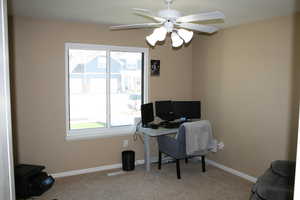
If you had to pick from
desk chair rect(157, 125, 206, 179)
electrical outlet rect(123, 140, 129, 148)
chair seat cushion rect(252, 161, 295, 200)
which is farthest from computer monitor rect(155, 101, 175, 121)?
chair seat cushion rect(252, 161, 295, 200)

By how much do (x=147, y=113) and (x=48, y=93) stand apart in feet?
5.22

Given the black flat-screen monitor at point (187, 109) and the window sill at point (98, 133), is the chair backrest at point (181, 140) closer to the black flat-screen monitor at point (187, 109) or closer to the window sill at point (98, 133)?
the black flat-screen monitor at point (187, 109)

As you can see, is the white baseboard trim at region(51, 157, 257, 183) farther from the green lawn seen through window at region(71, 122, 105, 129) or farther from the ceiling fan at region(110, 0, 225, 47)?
the ceiling fan at region(110, 0, 225, 47)

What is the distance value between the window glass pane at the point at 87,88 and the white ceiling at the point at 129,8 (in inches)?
29.4

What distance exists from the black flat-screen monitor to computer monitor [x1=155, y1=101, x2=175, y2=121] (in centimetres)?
8

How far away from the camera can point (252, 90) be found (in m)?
3.74

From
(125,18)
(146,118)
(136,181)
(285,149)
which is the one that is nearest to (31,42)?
(125,18)

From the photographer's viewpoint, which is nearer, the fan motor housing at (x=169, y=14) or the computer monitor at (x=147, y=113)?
the fan motor housing at (x=169, y=14)

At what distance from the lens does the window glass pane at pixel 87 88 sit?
408cm

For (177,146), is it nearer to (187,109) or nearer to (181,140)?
(181,140)

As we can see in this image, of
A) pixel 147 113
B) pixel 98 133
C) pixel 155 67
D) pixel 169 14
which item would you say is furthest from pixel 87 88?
pixel 169 14

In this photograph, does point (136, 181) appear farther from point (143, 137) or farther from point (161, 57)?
point (161, 57)

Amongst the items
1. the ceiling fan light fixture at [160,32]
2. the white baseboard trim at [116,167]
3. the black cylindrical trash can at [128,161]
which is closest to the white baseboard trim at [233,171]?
the white baseboard trim at [116,167]

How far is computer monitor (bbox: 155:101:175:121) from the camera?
4.53 meters
